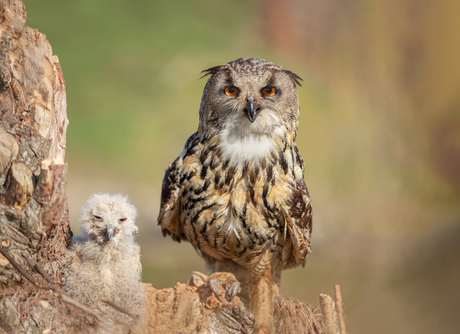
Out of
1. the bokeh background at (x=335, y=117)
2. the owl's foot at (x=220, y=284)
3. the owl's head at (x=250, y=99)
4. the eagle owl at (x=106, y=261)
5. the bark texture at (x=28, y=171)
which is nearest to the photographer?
the bark texture at (x=28, y=171)

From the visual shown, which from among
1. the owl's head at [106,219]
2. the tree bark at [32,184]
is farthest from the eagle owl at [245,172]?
the tree bark at [32,184]

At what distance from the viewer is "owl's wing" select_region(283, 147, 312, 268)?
162 cm

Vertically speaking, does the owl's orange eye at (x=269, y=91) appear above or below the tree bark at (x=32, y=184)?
above

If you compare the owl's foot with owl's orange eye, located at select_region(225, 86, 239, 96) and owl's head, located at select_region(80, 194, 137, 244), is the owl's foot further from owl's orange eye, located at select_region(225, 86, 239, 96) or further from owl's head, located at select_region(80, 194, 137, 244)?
owl's orange eye, located at select_region(225, 86, 239, 96)

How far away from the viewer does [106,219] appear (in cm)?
152

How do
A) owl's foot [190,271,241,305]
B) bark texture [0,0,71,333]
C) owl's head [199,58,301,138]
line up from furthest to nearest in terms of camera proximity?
1. owl's foot [190,271,241,305]
2. owl's head [199,58,301,138]
3. bark texture [0,0,71,333]

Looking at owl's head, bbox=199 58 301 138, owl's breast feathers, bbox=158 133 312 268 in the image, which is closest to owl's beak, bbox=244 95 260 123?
owl's head, bbox=199 58 301 138

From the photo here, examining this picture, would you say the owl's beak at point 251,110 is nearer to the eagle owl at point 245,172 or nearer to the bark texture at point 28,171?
the eagle owl at point 245,172

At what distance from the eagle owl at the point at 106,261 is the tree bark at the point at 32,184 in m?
0.06

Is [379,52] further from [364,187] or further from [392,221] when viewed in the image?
[392,221]

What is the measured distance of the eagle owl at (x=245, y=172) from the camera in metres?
1.58

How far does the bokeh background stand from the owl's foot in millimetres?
327

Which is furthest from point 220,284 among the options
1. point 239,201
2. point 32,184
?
point 32,184

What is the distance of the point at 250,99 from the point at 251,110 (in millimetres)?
51
